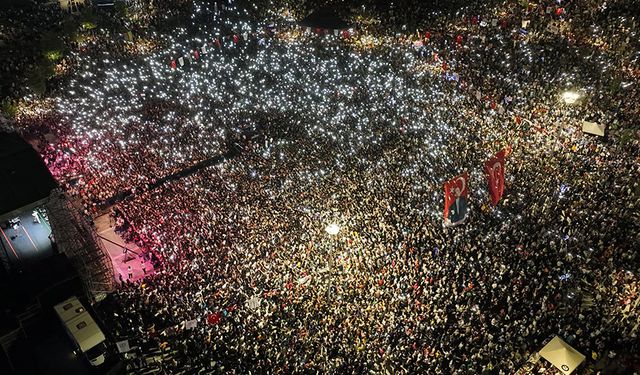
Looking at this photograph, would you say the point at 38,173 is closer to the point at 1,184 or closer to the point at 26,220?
the point at 1,184

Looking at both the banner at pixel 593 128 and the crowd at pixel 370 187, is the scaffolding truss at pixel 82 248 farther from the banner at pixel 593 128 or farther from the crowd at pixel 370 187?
the banner at pixel 593 128

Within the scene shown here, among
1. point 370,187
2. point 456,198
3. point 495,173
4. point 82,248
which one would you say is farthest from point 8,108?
point 495,173

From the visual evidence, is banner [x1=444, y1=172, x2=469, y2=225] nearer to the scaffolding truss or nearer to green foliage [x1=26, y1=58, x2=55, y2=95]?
the scaffolding truss

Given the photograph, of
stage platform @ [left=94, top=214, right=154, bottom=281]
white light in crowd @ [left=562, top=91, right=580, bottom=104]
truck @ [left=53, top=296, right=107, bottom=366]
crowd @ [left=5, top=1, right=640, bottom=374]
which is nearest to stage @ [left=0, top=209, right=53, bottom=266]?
stage platform @ [left=94, top=214, right=154, bottom=281]

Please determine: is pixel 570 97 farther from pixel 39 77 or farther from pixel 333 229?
pixel 39 77

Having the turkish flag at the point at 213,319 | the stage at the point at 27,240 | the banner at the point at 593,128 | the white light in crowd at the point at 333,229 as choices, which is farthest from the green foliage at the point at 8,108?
the banner at the point at 593,128

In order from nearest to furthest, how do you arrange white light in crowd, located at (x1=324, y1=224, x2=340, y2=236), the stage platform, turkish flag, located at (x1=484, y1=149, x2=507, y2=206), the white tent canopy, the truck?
the truck → the white tent canopy → turkish flag, located at (x1=484, y1=149, x2=507, y2=206) → white light in crowd, located at (x1=324, y1=224, x2=340, y2=236) → the stage platform

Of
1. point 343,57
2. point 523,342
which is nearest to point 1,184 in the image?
point 523,342
